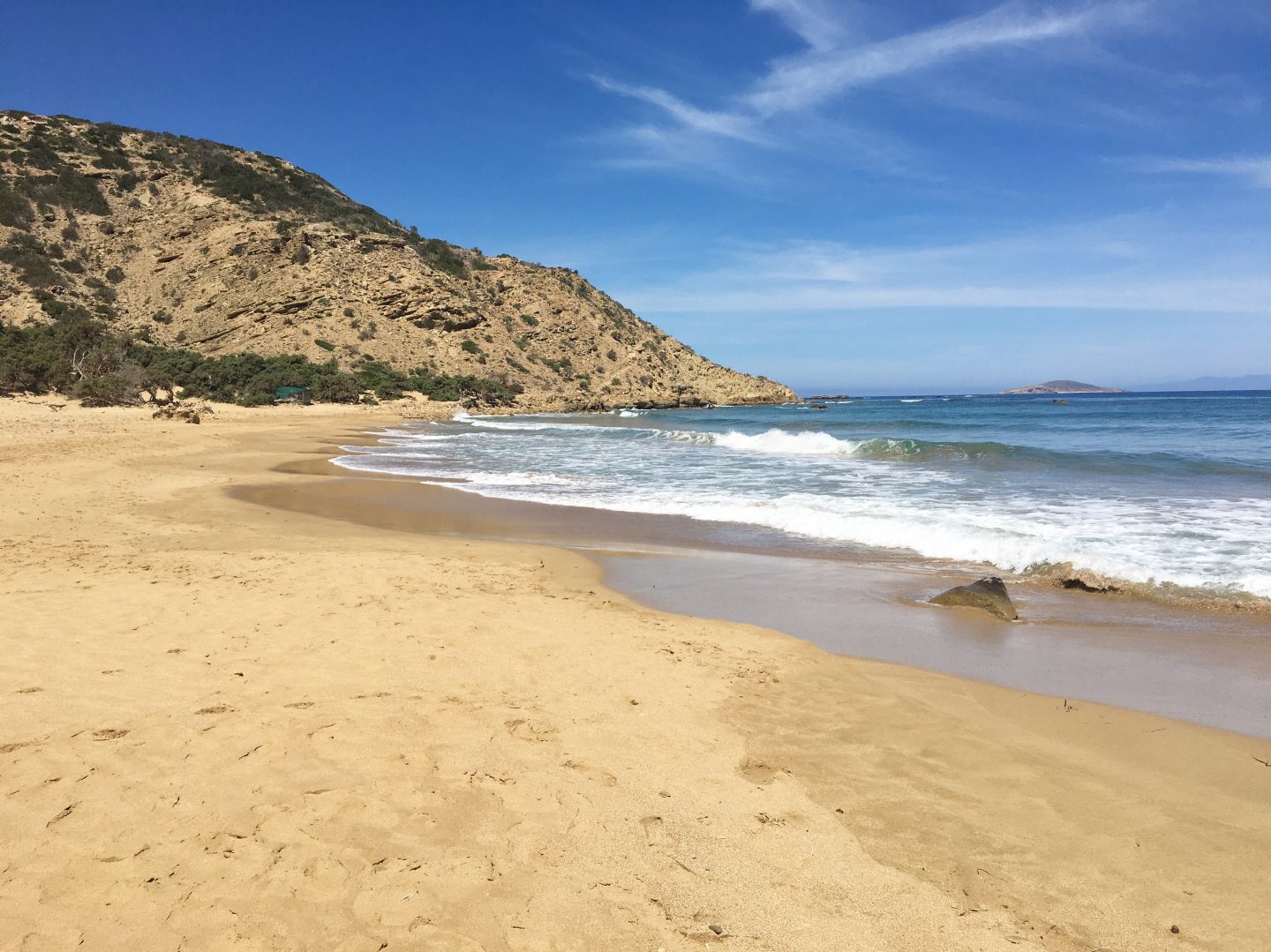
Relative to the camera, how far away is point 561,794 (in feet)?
10.5

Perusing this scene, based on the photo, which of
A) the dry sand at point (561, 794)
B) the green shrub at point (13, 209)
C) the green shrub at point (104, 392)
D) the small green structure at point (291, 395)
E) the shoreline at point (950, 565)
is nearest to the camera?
the dry sand at point (561, 794)

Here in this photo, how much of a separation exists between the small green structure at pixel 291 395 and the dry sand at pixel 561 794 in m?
36.9

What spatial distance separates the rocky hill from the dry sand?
50.9m

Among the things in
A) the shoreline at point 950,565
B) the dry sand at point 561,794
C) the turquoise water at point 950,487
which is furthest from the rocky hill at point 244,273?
the dry sand at point 561,794

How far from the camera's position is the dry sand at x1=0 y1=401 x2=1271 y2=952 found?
246 cm

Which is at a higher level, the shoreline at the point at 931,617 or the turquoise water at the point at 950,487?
the turquoise water at the point at 950,487

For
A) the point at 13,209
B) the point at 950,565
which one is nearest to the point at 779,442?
the point at 950,565

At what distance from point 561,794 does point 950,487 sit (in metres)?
12.2

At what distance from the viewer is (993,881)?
9.07 feet

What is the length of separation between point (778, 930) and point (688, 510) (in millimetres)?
9248

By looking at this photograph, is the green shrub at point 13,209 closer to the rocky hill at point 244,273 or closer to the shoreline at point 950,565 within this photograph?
the rocky hill at point 244,273

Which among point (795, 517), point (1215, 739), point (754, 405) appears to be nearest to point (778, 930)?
point (1215, 739)

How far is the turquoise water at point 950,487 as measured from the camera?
8.30 meters

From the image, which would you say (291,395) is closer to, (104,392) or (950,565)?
(104,392)
